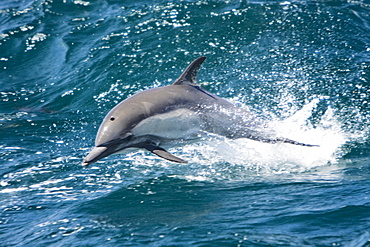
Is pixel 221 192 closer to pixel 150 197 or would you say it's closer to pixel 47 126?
pixel 150 197

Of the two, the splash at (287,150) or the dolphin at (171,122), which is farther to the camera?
the splash at (287,150)

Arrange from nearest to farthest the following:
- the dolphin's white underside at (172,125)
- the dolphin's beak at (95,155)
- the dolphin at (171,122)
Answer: the dolphin's beak at (95,155) < the dolphin at (171,122) < the dolphin's white underside at (172,125)

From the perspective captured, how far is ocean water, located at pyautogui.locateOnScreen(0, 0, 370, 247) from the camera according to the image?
17.8 feet

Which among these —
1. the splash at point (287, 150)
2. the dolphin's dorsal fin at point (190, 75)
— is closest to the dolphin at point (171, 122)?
the dolphin's dorsal fin at point (190, 75)

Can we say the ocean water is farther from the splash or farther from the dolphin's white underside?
the dolphin's white underside

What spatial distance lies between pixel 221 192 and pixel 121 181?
158cm

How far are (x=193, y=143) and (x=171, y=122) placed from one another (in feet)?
2.04

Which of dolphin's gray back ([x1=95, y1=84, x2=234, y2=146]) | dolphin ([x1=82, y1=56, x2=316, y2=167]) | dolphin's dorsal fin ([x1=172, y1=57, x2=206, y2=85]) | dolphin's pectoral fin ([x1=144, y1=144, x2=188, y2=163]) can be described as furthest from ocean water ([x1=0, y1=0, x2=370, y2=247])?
dolphin's dorsal fin ([x1=172, y1=57, x2=206, y2=85])

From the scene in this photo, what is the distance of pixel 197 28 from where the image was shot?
13.2 metres

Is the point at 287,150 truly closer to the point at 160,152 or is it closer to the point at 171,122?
the point at 171,122

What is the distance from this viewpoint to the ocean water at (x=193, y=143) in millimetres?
5438

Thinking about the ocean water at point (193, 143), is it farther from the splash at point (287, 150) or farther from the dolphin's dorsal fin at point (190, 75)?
the dolphin's dorsal fin at point (190, 75)

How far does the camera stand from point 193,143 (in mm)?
7508

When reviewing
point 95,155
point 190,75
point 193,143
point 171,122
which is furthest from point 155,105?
point 95,155
